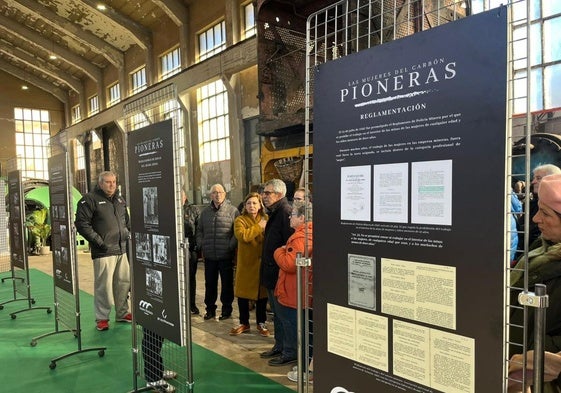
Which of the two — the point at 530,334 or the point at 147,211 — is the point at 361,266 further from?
the point at 147,211

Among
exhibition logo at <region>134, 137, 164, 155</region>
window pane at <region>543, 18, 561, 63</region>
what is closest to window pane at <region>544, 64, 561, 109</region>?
window pane at <region>543, 18, 561, 63</region>

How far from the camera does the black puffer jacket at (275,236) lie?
336cm

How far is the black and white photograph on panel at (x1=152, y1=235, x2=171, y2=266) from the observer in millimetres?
2223

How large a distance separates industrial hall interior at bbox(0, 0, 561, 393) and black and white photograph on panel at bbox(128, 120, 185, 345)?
0.04 ft

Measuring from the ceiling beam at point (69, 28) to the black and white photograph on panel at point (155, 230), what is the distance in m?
12.5

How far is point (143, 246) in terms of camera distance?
2445 mm

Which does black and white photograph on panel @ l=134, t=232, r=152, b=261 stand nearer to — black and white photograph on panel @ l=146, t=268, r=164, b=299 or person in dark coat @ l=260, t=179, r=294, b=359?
black and white photograph on panel @ l=146, t=268, r=164, b=299

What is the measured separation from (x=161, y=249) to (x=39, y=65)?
17512 mm

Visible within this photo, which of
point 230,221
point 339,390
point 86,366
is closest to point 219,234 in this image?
point 230,221

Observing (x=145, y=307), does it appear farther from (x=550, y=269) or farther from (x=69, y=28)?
(x=69, y=28)

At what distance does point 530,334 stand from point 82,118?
1965cm

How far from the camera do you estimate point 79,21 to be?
42.8 feet

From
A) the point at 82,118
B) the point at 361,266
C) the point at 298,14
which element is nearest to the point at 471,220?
the point at 361,266

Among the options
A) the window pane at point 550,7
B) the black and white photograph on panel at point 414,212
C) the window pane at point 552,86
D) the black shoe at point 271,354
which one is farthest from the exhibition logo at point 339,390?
the window pane at point 550,7
